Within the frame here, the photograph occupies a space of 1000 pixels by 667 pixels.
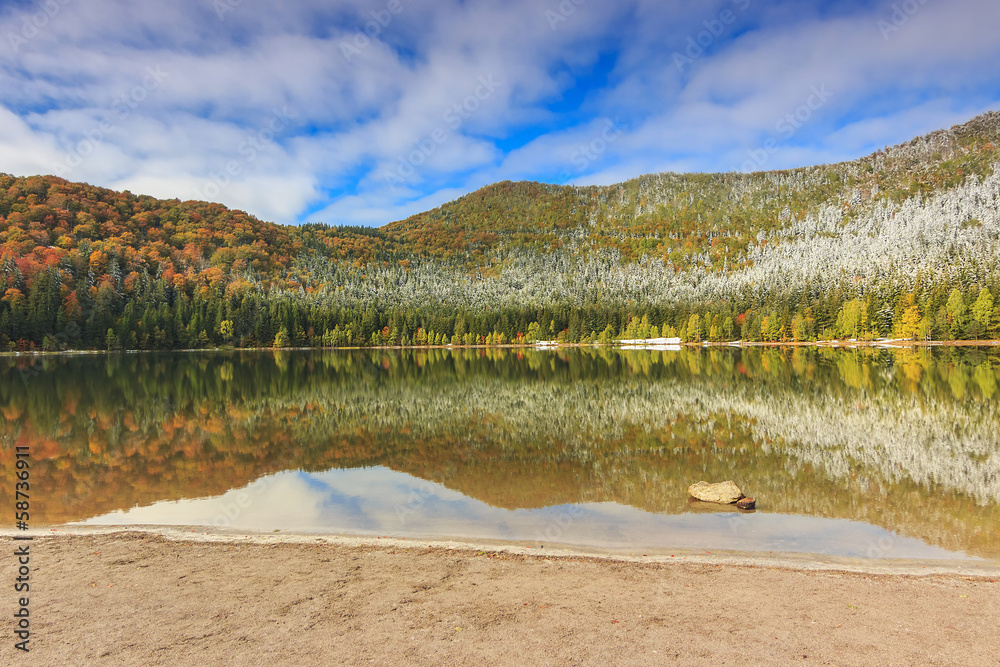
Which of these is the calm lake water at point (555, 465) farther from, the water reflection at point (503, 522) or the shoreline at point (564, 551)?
the shoreline at point (564, 551)

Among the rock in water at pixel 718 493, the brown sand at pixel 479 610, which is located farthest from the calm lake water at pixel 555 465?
the brown sand at pixel 479 610

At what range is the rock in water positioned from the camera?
13.4 metres

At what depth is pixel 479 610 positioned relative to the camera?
7.54 metres

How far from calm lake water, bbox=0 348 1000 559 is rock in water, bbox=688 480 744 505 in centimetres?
36

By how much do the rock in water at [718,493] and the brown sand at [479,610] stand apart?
379cm

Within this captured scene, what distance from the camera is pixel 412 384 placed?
45.3m

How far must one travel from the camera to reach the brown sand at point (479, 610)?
6309 mm

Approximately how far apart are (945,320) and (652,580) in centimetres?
12830

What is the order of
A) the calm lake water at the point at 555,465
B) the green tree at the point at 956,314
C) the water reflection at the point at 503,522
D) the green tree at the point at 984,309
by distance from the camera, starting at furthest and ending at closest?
the green tree at the point at 956,314 → the green tree at the point at 984,309 → the calm lake water at the point at 555,465 → the water reflection at the point at 503,522

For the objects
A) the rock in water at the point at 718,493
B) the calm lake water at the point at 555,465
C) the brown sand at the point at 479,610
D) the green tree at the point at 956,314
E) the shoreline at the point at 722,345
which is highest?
the green tree at the point at 956,314

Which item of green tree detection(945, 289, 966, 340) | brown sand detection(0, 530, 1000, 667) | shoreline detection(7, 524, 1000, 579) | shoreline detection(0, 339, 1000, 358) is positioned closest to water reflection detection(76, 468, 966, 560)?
shoreline detection(7, 524, 1000, 579)

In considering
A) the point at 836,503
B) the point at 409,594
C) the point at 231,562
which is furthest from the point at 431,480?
the point at 836,503

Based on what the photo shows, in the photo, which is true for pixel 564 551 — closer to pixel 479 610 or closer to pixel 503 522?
pixel 503 522

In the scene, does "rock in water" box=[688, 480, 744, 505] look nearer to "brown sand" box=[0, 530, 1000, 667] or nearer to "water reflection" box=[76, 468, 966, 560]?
"water reflection" box=[76, 468, 966, 560]
